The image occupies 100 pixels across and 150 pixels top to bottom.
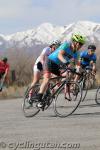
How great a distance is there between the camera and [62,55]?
37.8 ft

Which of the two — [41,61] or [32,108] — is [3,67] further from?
[32,108]

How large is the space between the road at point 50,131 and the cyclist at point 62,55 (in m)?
0.74

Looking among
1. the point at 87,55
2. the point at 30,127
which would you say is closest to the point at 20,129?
the point at 30,127

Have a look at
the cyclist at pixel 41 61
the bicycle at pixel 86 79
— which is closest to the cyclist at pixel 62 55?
the cyclist at pixel 41 61

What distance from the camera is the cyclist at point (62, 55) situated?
37.8 feet

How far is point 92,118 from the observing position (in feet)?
38.1

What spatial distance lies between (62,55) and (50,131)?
2045 mm

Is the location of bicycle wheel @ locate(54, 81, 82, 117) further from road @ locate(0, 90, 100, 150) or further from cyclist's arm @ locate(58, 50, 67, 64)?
cyclist's arm @ locate(58, 50, 67, 64)

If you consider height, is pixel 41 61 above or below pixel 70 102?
above

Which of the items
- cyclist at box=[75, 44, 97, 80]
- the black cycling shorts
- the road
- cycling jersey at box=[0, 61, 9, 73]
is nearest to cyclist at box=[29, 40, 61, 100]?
the road

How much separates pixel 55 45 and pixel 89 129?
407 centimetres

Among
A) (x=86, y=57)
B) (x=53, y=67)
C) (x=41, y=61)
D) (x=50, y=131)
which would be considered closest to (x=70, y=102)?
(x=53, y=67)

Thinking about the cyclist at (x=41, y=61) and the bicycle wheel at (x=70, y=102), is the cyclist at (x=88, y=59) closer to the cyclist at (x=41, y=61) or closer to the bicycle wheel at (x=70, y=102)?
the cyclist at (x=41, y=61)

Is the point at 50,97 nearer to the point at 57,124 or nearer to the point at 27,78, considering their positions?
the point at 57,124
